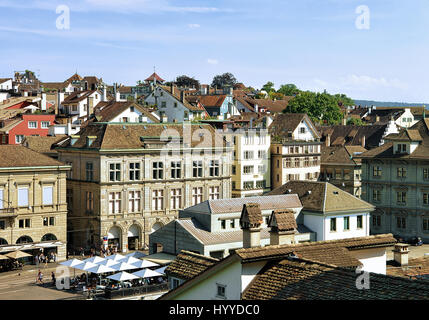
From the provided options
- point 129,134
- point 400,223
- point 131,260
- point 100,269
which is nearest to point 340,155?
point 400,223

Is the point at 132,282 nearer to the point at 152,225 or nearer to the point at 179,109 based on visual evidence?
the point at 152,225

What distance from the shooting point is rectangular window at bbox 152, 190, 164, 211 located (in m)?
82.3

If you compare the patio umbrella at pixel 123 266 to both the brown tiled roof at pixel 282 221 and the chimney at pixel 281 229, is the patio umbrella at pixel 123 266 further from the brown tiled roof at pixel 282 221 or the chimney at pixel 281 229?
the chimney at pixel 281 229

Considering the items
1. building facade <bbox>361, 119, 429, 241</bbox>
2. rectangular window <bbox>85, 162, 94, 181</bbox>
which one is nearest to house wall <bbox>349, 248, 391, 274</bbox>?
rectangular window <bbox>85, 162, 94, 181</bbox>

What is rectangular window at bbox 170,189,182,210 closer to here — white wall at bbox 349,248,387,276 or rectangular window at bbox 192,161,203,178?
rectangular window at bbox 192,161,203,178

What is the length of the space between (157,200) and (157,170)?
11.3 feet

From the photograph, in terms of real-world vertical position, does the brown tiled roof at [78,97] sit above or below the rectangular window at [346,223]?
above

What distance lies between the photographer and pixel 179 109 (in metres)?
119

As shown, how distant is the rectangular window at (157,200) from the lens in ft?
270

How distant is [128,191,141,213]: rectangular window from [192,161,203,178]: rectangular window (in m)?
8.24

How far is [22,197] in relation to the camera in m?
71.6

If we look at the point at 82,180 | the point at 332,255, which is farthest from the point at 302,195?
the point at 332,255

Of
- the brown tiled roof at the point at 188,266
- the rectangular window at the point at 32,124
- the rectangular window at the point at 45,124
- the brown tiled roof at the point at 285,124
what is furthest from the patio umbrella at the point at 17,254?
the brown tiled roof at the point at 285,124

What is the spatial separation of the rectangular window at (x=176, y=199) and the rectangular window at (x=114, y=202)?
716cm
